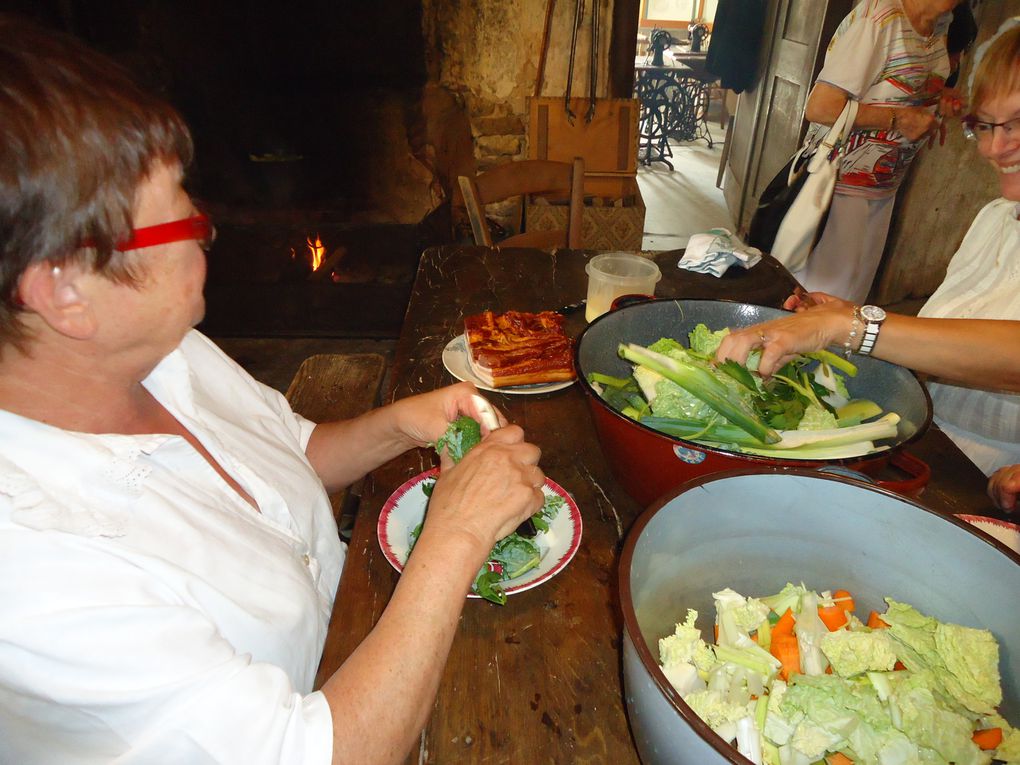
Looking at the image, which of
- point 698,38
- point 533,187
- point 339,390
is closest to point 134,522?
point 339,390

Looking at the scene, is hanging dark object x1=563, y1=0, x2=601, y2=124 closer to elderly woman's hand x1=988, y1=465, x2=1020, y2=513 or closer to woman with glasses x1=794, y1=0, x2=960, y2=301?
woman with glasses x1=794, y1=0, x2=960, y2=301

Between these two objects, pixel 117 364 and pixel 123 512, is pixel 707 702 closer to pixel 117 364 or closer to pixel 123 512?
pixel 123 512

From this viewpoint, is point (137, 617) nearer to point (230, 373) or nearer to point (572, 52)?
point (230, 373)

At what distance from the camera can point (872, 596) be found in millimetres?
971

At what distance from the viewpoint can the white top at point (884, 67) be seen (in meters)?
2.99

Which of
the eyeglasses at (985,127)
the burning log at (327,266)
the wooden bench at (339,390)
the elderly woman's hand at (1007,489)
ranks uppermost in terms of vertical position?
the eyeglasses at (985,127)

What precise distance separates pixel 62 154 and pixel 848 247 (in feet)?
12.7

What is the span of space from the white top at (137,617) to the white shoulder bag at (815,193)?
2.89 metres

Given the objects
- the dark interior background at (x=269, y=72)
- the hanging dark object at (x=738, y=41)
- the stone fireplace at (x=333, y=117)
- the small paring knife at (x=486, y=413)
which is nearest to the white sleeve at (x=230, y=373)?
the small paring knife at (x=486, y=413)

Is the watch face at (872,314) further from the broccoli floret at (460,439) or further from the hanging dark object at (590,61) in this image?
the hanging dark object at (590,61)

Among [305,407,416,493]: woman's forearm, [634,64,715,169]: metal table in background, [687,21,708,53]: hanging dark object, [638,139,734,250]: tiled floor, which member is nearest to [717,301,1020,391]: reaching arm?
[305,407,416,493]: woman's forearm

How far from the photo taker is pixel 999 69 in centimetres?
162

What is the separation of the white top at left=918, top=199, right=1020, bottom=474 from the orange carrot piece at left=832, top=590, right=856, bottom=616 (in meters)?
1.13

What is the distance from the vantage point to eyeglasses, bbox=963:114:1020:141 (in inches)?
65.2
